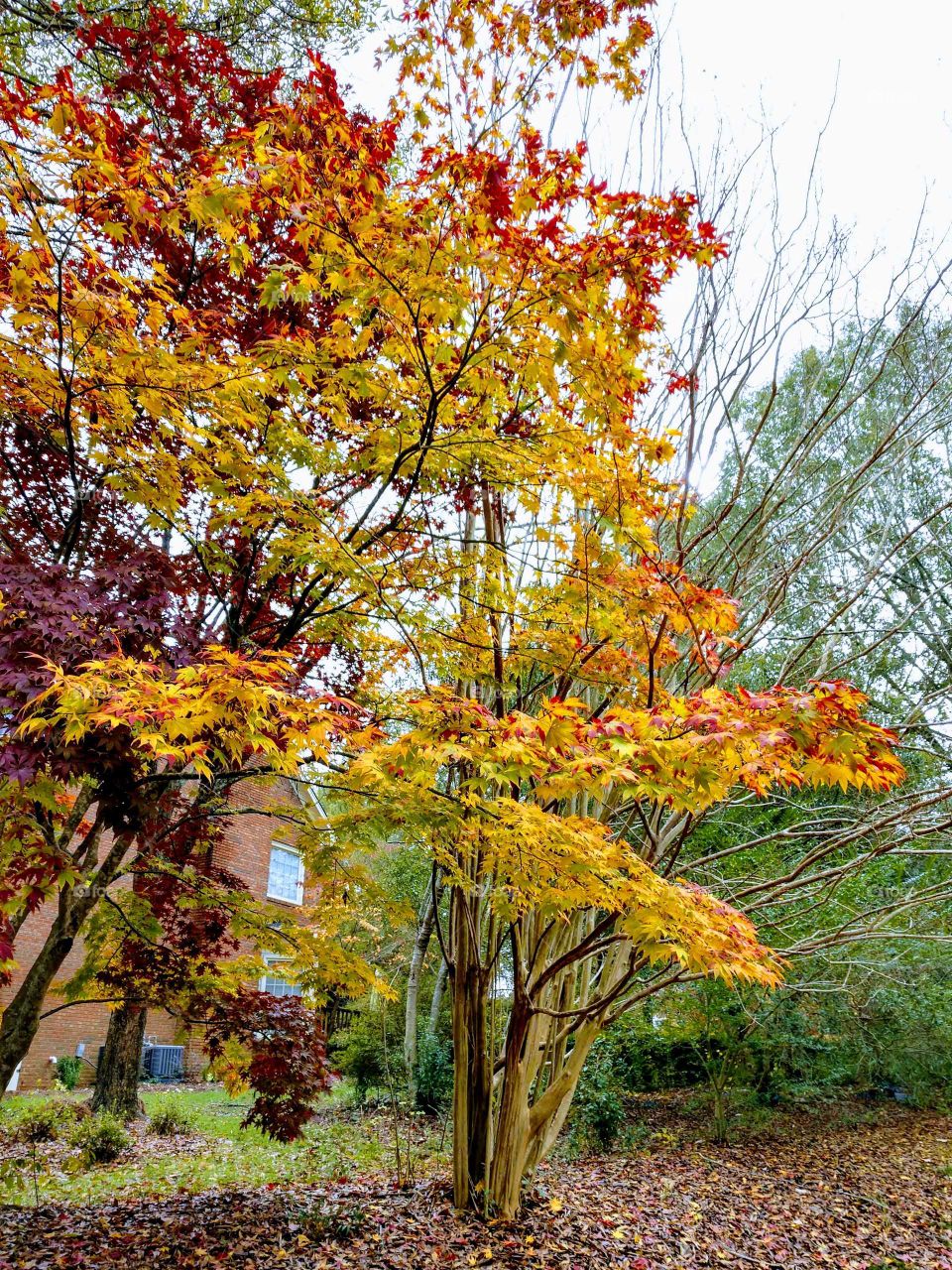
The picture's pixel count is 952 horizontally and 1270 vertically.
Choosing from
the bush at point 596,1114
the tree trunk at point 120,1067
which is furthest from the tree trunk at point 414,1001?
the tree trunk at point 120,1067

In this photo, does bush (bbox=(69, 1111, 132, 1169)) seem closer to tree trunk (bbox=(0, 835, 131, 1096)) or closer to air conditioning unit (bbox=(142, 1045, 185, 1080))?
tree trunk (bbox=(0, 835, 131, 1096))

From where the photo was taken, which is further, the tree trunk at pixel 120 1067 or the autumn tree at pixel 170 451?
the tree trunk at pixel 120 1067

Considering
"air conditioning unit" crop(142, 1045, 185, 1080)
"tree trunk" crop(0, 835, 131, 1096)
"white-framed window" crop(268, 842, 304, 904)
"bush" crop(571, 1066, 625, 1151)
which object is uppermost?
"white-framed window" crop(268, 842, 304, 904)

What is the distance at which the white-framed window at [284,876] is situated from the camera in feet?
55.8

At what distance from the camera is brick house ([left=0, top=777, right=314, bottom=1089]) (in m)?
12.0

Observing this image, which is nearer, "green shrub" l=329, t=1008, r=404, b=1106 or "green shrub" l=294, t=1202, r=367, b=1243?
"green shrub" l=294, t=1202, r=367, b=1243

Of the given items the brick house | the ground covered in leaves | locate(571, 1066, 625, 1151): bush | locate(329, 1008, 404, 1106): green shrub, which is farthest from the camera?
the brick house

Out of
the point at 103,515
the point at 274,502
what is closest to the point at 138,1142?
the point at 103,515

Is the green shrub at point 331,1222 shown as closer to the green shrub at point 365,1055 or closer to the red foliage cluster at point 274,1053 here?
the red foliage cluster at point 274,1053

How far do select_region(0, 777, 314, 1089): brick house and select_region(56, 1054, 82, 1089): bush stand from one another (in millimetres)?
86

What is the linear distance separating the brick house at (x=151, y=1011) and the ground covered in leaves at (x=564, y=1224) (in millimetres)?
4149

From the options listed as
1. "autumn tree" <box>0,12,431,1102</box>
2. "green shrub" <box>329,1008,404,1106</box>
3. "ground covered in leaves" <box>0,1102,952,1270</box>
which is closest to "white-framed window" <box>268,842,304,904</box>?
"green shrub" <box>329,1008,404,1106</box>

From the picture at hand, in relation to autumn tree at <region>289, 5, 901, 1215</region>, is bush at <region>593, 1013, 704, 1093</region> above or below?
below

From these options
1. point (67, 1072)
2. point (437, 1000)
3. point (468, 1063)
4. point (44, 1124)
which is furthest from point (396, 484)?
point (67, 1072)
